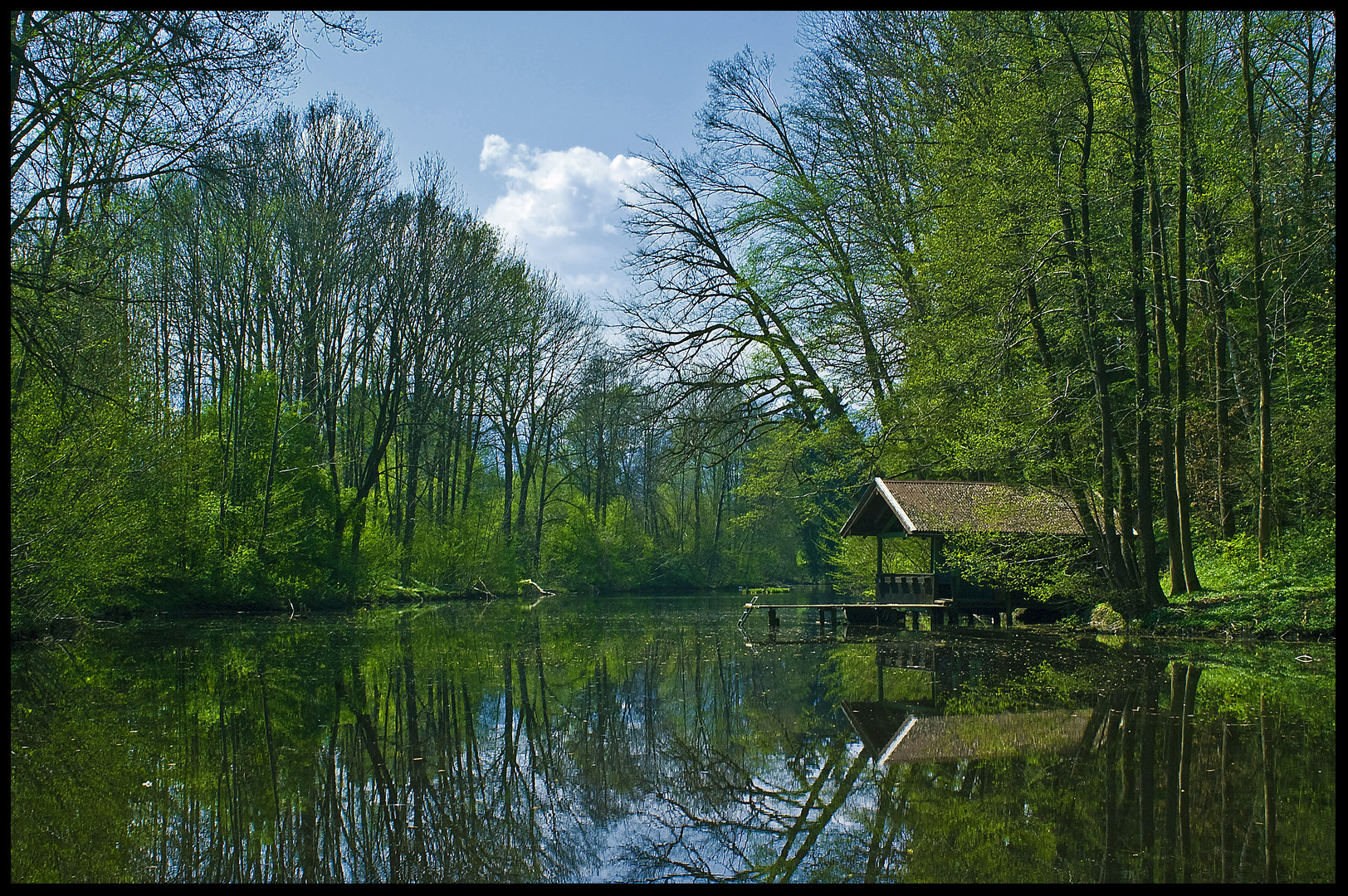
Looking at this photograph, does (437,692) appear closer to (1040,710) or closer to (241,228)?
(1040,710)

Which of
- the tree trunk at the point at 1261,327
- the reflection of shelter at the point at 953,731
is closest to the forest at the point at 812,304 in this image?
the tree trunk at the point at 1261,327

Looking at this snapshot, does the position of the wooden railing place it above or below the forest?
below

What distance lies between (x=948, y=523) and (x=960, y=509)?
829mm

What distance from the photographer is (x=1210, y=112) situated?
16609 millimetres

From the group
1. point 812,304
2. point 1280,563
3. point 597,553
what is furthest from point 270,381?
point 1280,563

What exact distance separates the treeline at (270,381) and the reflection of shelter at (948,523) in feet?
13.3

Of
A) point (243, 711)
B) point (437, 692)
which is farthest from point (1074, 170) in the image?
point (243, 711)

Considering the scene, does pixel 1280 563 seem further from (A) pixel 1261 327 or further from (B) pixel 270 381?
(B) pixel 270 381

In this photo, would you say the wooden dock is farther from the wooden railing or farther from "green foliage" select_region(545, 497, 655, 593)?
"green foliage" select_region(545, 497, 655, 593)

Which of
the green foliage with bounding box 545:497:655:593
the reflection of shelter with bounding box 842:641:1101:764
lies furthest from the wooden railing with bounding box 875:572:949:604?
the green foliage with bounding box 545:497:655:593

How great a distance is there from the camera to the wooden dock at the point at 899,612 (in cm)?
2038

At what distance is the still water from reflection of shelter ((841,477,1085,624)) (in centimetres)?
476

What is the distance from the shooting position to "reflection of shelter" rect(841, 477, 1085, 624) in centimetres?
1742
